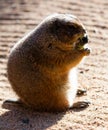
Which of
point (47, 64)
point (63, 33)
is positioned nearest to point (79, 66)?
point (47, 64)

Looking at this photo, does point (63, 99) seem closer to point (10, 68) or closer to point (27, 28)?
point (10, 68)

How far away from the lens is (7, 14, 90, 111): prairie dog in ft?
19.4

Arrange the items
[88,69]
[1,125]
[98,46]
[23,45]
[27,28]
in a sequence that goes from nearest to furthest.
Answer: [1,125] < [23,45] < [88,69] < [98,46] < [27,28]

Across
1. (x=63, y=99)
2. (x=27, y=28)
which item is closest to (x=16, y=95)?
(x=63, y=99)

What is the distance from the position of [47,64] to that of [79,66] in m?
1.20

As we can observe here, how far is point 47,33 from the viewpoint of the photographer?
5.96 meters

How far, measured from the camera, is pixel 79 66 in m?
7.10

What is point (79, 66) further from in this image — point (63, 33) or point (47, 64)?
point (63, 33)

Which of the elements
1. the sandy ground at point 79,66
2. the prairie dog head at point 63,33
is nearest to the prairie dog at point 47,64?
the prairie dog head at point 63,33

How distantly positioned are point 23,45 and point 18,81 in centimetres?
43

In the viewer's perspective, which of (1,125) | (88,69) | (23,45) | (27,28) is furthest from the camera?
(27,28)

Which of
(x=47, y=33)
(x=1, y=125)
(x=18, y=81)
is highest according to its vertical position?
(x=47, y=33)

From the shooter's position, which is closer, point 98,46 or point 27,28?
point 98,46

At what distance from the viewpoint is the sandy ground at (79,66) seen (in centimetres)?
567
